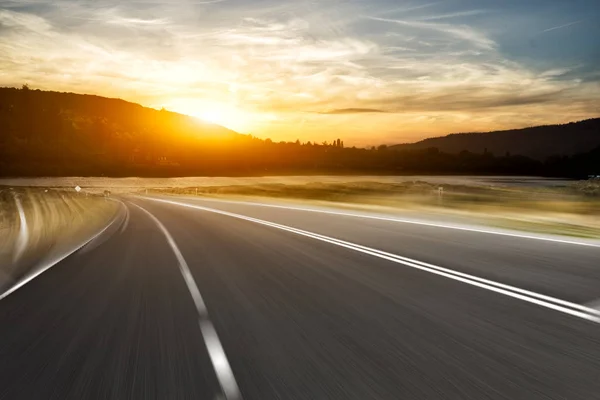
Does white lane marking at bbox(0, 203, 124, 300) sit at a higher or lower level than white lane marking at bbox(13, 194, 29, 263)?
higher

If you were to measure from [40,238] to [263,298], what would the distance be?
14507 mm

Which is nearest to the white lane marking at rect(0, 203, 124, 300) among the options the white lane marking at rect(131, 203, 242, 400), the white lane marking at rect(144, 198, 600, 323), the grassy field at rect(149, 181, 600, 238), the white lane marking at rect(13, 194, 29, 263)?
the white lane marking at rect(13, 194, 29, 263)

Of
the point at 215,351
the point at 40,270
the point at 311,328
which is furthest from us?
the point at 40,270

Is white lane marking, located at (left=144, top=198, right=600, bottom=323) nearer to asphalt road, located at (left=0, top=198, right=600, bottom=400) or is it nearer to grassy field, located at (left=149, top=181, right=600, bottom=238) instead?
asphalt road, located at (left=0, top=198, right=600, bottom=400)

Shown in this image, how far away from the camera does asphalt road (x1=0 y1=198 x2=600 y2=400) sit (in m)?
4.77

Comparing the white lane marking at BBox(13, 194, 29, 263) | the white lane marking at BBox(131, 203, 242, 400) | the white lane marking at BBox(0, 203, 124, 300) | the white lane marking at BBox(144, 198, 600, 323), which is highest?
the white lane marking at BBox(131, 203, 242, 400)

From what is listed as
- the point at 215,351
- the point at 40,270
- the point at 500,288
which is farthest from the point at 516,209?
the point at 215,351

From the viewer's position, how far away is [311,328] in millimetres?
6582

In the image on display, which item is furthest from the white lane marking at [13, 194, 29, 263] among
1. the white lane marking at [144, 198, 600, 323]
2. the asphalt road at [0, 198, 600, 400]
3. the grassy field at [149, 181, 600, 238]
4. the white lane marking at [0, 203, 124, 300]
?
the grassy field at [149, 181, 600, 238]

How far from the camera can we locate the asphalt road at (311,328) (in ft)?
15.6

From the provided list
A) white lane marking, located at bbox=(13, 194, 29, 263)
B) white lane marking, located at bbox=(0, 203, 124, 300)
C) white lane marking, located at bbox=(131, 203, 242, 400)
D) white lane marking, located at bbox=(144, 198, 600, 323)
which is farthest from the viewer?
white lane marking, located at bbox=(13, 194, 29, 263)

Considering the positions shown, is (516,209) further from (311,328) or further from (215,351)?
(215,351)

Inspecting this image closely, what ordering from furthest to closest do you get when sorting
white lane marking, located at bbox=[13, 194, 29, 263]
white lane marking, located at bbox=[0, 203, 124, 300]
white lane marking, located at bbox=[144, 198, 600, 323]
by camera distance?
1. white lane marking, located at bbox=[13, 194, 29, 263]
2. white lane marking, located at bbox=[0, 203, 124, 300]
3. white lane marking, located at bbox=[144, 198, 600, 323]

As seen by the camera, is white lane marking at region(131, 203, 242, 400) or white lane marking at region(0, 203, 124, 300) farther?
white lane marking at region(0, 203, 124, 300)
